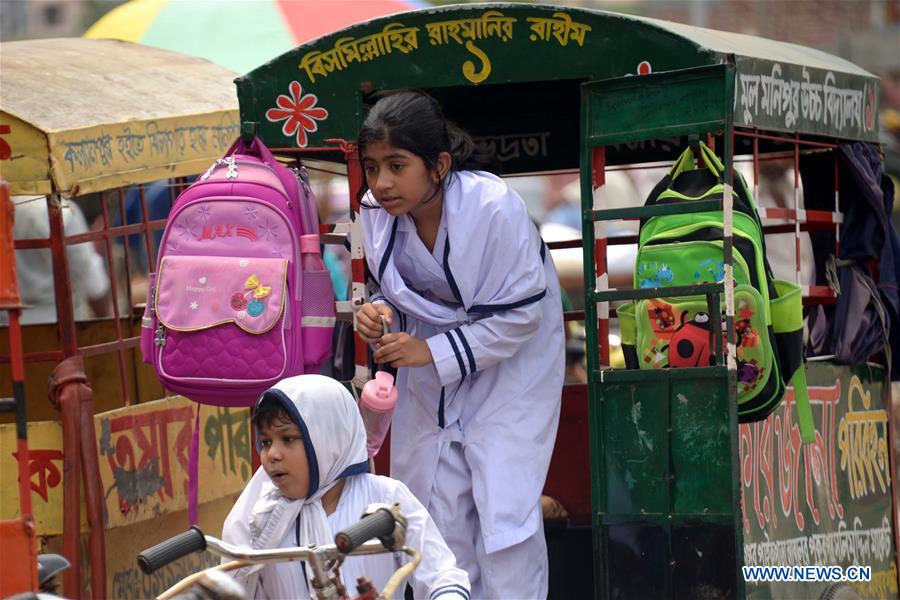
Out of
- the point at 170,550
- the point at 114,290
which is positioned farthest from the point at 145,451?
the point at 170,550

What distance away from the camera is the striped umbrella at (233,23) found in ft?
37.0

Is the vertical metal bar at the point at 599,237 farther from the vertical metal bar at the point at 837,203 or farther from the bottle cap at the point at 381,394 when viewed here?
the vertical metal bar at the point at 837,203

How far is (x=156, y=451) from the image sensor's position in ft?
25.8

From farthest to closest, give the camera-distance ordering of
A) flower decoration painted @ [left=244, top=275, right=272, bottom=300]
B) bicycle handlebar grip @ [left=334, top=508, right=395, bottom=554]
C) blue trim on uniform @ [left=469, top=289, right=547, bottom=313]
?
flower decoration painted @ [left=244, top=275, right=272, bottom=300]
blue trim on uniform @ [left=469, top=289, right=547, bottom=313]
bicycle handlebar grip @ [left=334, top=508, right=395, bottom=554]

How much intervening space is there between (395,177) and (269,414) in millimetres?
1338

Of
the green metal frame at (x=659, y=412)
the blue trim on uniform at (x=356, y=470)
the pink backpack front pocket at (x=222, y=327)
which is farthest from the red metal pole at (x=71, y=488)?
the blue trim on uniform at (x=356, y=470)

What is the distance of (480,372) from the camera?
5766mm

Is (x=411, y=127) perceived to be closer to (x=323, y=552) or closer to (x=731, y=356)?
(x=731, y=356)

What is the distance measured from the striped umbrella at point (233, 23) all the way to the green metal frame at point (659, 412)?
557 cm

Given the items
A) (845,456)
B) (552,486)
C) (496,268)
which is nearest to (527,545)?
(496,268)

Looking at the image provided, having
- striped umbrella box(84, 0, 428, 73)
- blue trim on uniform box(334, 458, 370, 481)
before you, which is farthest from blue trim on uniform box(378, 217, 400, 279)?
striped umbrella box(84, 0, 428, 73)

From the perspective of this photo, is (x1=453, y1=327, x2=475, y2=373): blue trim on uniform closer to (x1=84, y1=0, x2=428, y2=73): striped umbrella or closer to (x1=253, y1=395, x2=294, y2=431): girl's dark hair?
(x1=253, y1=395, x2=294, y2=431): girl's dark hair

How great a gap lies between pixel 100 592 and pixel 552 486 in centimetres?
Answer: 204

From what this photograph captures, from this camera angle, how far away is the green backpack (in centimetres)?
563
